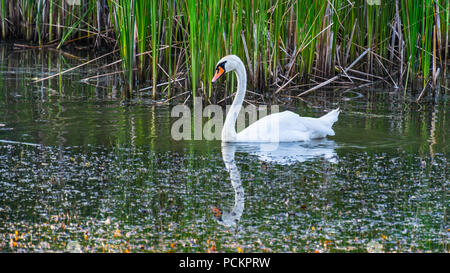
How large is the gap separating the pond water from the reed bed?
2.55ft

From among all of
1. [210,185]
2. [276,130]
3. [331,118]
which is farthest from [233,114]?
[210,185]

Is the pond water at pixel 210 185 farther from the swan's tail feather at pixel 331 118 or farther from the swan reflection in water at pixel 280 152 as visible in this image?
the swan's tail feather at pixel 331 118

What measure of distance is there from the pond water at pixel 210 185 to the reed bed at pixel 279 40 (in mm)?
777

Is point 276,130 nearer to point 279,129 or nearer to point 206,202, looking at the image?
point 279,129

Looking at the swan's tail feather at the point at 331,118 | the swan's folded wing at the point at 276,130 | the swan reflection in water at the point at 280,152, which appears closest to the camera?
the swan reflection in water at the point at 280,152

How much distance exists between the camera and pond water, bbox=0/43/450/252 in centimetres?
459

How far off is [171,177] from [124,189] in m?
0.49

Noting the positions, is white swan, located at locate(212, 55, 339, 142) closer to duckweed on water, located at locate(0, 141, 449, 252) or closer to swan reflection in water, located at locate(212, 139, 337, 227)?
swan reflection in water, located at locate(212, 139, 337, 227)

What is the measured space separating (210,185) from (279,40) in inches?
166

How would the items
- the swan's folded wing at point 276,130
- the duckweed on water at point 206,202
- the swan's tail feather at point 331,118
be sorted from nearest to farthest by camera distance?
1. the duckweed on water at point 206,202
2. the swan's folded wing at point 276,130
3. the swan's tail feather at point 331,118

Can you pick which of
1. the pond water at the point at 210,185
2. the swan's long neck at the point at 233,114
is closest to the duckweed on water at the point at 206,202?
the pond water at the point at 210,185

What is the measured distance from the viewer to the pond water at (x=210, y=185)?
15.1 feet

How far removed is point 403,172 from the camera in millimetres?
6223

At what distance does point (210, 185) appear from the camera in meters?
5.80
